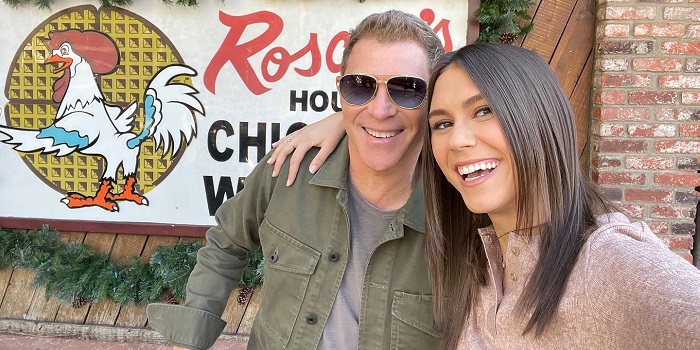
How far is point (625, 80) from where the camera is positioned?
2553 mm

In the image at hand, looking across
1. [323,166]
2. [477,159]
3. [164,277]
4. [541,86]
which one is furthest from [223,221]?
[164,277]

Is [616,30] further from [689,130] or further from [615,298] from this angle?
[615,298]

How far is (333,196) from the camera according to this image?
1470mm

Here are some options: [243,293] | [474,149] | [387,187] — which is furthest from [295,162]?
[243,293]

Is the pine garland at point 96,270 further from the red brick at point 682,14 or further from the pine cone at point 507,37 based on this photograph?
the red brick at point 682,14

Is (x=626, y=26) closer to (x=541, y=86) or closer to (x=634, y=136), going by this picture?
(x=634, y=136)

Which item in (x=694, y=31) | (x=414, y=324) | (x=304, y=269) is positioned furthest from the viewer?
(x=694, y=31)

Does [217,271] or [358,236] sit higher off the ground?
[358,236]

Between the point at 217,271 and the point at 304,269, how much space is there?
0.30 m

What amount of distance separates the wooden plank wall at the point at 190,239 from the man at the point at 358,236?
1.52 meters

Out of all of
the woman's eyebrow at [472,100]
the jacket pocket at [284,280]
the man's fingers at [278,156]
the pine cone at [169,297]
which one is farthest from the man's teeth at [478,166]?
the pine cone at [169,297]

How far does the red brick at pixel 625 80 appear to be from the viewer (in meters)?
2.52

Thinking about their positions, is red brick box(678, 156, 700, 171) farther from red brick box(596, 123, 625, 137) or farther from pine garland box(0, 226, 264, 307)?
pine garland box(0, 226, 264, 307)

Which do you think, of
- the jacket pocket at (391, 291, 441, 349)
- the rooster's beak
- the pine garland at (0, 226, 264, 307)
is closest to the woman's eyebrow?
the jacket pocket at (391, 291, 441, 349)
